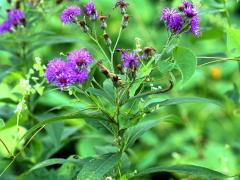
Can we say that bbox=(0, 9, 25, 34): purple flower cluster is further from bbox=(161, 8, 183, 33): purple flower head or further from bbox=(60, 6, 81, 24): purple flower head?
bbox=(161, 8, 183, 33): purple flower head

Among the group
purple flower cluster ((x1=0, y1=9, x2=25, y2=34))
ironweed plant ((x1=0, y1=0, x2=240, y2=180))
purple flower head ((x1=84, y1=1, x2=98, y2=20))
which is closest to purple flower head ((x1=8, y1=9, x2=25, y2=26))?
purple flower cluster ((x1=0, y1=9, x2=25, y2=34))

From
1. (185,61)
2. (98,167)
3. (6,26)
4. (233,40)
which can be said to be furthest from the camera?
(6,26)

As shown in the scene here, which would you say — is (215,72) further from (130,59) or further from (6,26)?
(130,59)

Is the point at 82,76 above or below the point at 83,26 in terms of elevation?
below

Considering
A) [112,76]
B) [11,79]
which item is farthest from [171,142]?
[112,76]

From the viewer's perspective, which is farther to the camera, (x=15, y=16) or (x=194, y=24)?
(x=15, y=16)

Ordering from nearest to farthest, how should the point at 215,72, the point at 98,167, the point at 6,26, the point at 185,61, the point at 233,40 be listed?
1. the point at 185,61
2. the point at 98,167
3. the point at 233,40
4. the point at 6,26
5. the point at 215,72

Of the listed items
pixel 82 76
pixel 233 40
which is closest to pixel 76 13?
pixel 82 76
